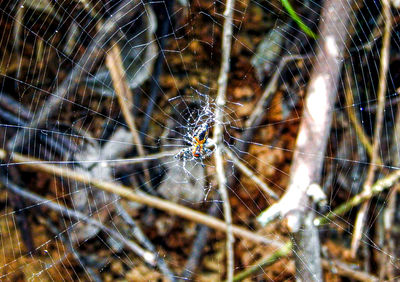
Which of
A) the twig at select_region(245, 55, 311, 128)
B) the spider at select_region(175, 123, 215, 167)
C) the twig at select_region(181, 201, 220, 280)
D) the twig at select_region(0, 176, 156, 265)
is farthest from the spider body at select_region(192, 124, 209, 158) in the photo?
the twig at select_region(0, 176, 156, 265)

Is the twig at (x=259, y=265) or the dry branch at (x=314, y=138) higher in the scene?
Result: the dry branch at (x=314, y=138)

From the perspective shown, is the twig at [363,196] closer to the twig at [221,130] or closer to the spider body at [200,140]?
the twig at [221,130]

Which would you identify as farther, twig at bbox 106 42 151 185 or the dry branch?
twig at bbox 106 42 151 185

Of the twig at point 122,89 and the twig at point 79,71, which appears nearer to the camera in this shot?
the twig at point 79,71

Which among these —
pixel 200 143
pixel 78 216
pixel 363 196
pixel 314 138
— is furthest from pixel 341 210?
pixel 78 216

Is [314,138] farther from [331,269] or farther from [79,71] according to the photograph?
[79,71]

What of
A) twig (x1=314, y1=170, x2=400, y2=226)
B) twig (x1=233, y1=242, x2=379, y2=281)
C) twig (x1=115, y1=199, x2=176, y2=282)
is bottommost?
twig (x1=115, y1=199, x2=176, y2=282)

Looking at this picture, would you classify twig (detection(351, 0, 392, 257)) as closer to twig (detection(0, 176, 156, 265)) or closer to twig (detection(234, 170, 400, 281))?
twig (detection(234, 170, 400, 281))

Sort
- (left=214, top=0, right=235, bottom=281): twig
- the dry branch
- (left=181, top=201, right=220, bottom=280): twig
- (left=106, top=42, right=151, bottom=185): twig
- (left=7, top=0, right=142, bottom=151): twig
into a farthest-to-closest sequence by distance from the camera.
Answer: (left=181, top=201, right=220, bottom=280): twig → (left=106, top=42, right=151, bottom=185): twig → (left=7, top=0, right=142, bottom=151): twig → (left=214, top=0, right=235, bottom=281): twig → the dry branch

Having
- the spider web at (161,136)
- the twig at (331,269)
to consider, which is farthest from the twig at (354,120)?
the twig at (331,269)
